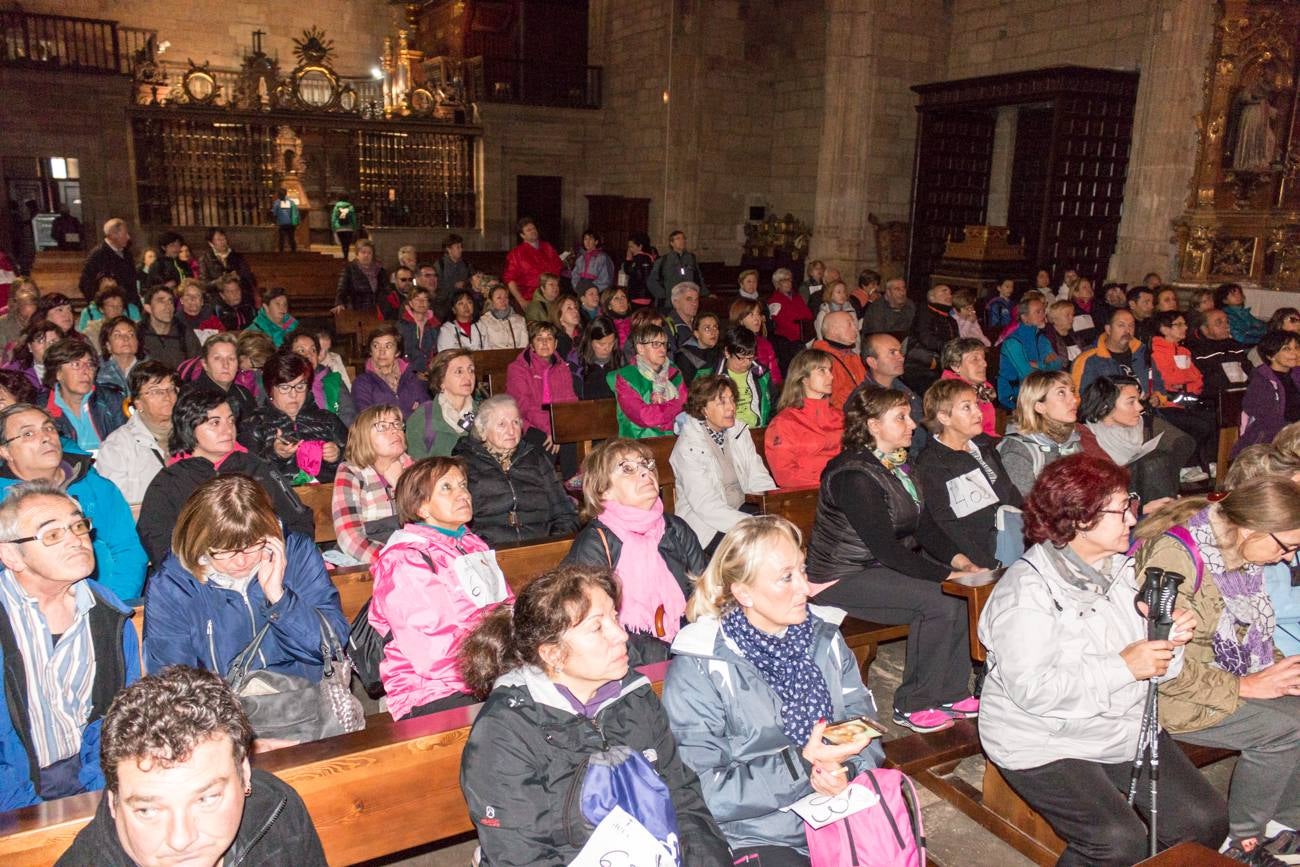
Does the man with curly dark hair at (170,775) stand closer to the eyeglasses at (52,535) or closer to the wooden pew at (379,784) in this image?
the wooden pew at (379,784)

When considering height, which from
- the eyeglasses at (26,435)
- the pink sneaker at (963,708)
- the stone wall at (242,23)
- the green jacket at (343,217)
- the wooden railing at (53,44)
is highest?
the stone wall at (242,23)

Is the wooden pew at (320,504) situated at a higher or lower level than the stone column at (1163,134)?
lower

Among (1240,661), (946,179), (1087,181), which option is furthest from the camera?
(946,179)

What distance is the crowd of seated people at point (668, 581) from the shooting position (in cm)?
242

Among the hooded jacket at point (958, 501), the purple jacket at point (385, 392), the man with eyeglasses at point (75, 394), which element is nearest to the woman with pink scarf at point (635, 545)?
the hooded jacket at point (958, 501)

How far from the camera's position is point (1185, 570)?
316 cm

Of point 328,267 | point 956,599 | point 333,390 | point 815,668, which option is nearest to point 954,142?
point 328,267

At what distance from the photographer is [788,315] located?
10445 millimetres

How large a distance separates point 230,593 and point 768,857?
72.2 inches

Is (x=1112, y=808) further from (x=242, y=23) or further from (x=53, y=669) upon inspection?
(x=242, y=23)

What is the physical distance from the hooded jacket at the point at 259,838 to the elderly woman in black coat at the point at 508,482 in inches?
93.3

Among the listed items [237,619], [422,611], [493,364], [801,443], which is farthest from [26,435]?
[493,364]

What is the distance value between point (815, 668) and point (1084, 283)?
8.77m

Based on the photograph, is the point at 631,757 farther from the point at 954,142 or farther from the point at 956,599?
the point at 954,142
